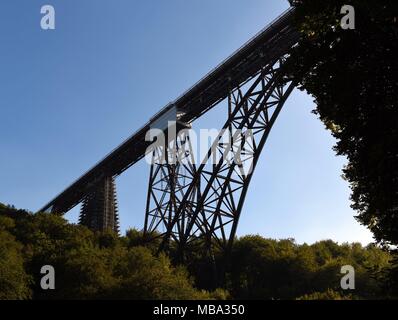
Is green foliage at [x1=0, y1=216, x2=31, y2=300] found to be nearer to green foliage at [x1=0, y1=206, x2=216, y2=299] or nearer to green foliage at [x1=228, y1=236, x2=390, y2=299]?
green foliage at [x1=0, y1=206, x2=216, y2=299]

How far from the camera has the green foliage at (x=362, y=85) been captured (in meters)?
10.0

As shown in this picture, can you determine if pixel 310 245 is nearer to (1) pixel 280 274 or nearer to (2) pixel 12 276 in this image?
(1) pixel 280 274

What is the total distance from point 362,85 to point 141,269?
19.3 m

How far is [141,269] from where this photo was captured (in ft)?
86.5

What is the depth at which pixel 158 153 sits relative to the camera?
3241cm

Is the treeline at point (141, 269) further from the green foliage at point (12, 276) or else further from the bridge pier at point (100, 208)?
the bridge pier at point (100, 208)

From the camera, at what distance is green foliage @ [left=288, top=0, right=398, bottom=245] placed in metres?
10.0

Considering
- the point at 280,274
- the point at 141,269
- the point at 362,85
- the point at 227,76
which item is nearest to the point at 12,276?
the point at 141,269

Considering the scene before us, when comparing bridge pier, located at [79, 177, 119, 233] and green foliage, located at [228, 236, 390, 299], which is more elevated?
bridge pier, located at [79, 177, 119, 233]

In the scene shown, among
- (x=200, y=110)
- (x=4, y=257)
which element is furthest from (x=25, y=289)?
(x=200, y=110)

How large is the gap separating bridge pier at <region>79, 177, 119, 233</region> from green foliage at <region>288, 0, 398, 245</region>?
34.6 metres

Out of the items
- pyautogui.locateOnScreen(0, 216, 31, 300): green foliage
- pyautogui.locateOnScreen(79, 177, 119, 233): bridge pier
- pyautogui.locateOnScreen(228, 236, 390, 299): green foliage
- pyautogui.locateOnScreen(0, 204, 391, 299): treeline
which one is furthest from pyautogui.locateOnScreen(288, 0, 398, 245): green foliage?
pyautogui.locateOnScreen(79, 177, 119, 233): bridge pier

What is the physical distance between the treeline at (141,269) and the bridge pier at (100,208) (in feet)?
16.0

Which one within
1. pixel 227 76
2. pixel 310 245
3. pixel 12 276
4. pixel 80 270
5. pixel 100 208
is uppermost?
pixel 227 76
